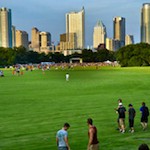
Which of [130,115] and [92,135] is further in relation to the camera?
[130,115]

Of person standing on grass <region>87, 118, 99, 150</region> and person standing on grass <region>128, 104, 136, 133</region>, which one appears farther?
person standing on grass <region>128, 104, 136, 133</region>

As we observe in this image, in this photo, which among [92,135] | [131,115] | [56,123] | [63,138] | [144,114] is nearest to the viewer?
[63,138]

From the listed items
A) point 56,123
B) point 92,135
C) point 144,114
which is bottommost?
point 56,123

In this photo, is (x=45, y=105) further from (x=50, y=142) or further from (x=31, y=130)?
(x=50, y=142)

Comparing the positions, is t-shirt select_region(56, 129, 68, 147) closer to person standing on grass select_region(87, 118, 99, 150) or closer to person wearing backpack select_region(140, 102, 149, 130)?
person standing on grass select_region(87, 118, 99, 150)

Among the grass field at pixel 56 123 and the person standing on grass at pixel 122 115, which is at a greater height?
the person standing on grass at pixel 122 115

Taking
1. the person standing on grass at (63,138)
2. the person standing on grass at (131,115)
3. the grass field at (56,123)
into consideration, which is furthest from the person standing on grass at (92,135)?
the person standing on grass at (131,115)

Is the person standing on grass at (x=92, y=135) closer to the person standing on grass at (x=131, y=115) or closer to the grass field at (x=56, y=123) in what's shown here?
the grass field at (x=56, y=123)

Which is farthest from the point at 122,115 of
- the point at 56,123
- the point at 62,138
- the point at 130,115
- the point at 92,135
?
the point at 62,138

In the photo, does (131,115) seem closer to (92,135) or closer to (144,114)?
(144,114)

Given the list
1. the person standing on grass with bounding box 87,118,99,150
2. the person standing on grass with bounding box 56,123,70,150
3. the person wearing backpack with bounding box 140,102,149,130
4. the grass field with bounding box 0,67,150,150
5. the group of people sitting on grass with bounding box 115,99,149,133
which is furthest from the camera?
the person wearing backpack with bounding box 140,102,149,130

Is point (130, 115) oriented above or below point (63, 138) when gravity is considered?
below

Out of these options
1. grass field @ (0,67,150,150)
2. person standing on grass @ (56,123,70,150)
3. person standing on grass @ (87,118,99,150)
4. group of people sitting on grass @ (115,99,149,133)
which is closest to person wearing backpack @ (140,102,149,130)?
group of people sitting on grass @ (115,99,149,133)

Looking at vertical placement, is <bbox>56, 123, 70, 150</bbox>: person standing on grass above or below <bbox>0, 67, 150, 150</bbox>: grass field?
above
